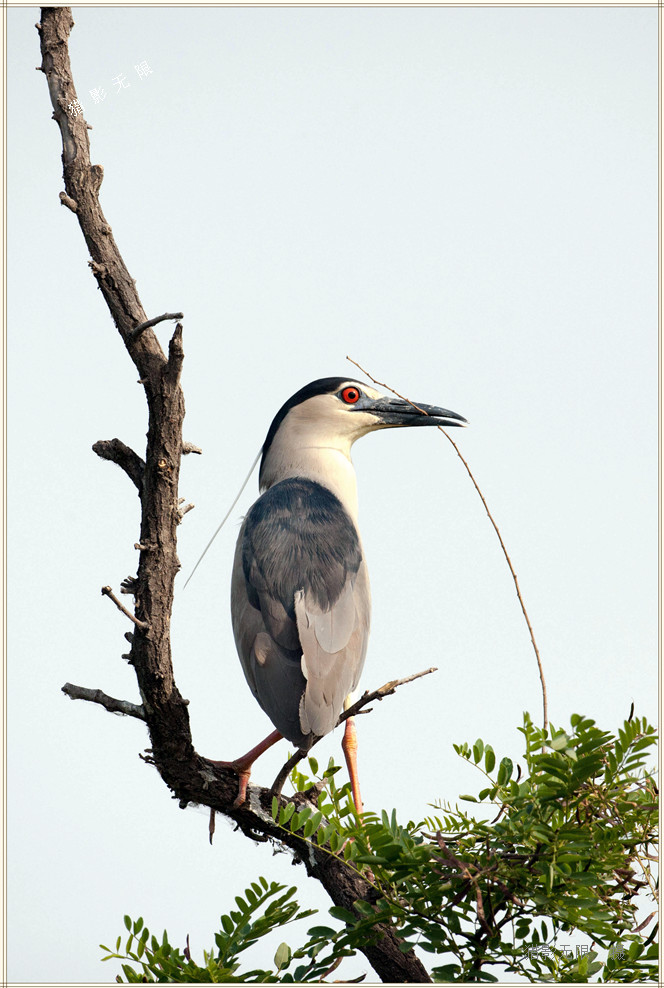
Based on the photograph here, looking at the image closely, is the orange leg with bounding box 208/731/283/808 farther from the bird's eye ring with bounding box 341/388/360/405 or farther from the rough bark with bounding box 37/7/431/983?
the bird's eye ring with bounding box 341/388/360/405

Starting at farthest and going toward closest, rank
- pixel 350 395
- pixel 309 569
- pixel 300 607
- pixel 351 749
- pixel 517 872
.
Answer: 1. pixel 350 395
2. pixel 351 749
3. pixel 309 569
4. pixel 300 607
5. pixel 517 872

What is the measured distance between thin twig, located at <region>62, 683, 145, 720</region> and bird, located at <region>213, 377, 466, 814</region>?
33cm

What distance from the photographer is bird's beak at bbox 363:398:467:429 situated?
11.2ft

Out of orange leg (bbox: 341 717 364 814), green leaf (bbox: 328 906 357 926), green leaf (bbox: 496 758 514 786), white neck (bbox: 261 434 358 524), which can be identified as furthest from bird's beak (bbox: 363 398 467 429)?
green leaf (bbox: 328 906 357 926)

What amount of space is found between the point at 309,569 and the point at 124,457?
70 centimetres

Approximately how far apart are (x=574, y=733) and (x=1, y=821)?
1525 millimetres

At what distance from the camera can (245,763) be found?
249 cm

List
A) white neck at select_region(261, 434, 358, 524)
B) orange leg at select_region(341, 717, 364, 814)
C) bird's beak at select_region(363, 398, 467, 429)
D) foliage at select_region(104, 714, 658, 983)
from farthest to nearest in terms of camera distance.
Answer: bird's beak at select_region(363, 398, 467, 429) < white neck at select_region(261, 434, 358, 524) < orange leg at select_region(341, 717, 364, 814) < foliage at select_region(104, 714, 658, 983)

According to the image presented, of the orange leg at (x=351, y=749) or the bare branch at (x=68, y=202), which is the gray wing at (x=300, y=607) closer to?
the orange leg at (x=351, y=749)

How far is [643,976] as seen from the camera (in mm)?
2062

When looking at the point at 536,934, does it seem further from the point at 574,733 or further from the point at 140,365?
the point at 140,365

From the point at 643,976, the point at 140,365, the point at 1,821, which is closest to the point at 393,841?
the point at 643,976

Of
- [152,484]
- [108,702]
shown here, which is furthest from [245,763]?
[152,484]

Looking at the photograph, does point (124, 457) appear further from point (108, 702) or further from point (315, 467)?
point (315, 467)
